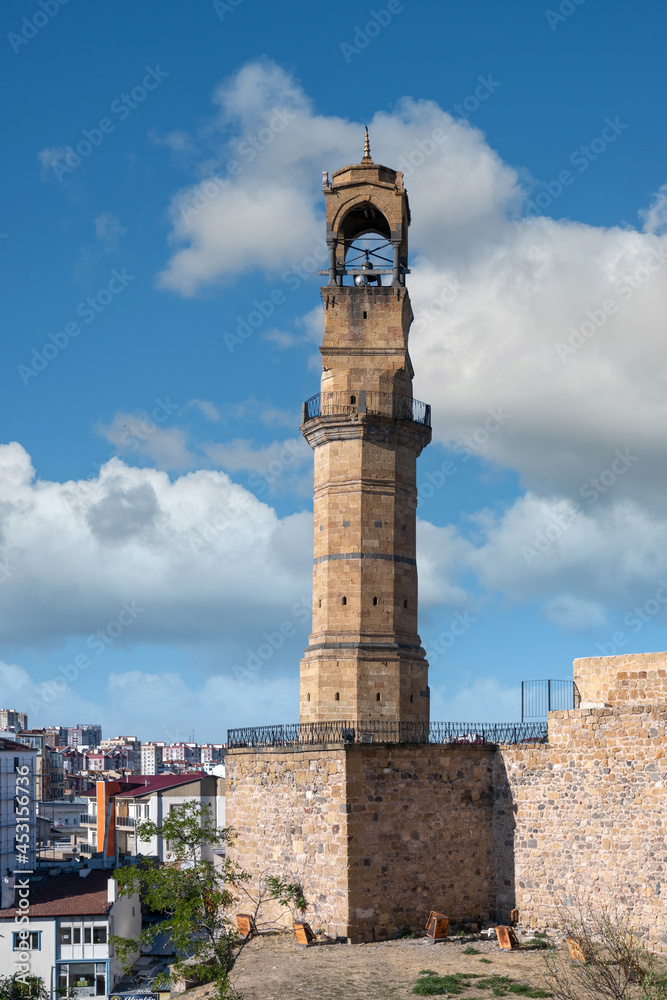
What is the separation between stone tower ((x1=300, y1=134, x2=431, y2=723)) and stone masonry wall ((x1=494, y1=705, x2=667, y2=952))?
4.24m

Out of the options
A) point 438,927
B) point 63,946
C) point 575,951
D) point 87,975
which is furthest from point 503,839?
point 63,946

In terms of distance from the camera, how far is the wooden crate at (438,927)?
2106cm

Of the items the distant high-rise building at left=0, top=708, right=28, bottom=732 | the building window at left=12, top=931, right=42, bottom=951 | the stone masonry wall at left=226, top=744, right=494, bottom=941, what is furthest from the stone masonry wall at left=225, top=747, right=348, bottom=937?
the distant high-rise building at left=0, top=708, right=28, bottom=732

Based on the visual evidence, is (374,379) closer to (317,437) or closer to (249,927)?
(317,437)

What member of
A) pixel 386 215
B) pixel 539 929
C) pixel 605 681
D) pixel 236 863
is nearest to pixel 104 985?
pixel 236 863

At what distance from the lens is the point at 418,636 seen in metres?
27.1

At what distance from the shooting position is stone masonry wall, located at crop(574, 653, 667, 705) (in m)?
20.8

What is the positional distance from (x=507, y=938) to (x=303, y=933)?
4034 millimetres

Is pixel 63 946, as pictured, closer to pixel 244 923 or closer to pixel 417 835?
pixel 244 923

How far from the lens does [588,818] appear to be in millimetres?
20484

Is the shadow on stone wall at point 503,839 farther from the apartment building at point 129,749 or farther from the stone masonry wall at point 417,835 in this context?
the apartment building at point 129,749

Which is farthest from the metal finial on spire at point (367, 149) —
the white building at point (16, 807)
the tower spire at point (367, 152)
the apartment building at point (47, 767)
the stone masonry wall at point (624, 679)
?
the apartment building at point (47, 767)

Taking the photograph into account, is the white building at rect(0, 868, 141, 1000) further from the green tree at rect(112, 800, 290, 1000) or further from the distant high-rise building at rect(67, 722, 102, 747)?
the distant high-rise building at rect(67, 722, 102, 747)

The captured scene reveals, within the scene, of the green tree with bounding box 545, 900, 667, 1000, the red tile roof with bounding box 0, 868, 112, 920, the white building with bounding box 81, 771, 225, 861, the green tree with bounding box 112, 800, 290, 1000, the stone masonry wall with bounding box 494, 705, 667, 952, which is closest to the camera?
the green tree with bounding box 545, 900, 667, 1000
